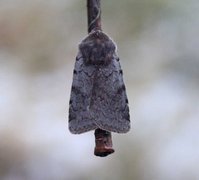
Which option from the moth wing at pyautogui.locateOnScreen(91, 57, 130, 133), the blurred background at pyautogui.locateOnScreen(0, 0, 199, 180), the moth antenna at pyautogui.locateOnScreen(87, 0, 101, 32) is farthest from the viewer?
the blurred background at pyautogui.locateOnScreen(0, 0, 199, 180)

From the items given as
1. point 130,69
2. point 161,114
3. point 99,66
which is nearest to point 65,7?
point 130,69

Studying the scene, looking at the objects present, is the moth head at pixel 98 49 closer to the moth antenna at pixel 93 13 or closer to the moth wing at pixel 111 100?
the moth wing at pixel 111 100

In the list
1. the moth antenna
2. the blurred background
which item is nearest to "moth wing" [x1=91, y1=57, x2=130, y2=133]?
the moth antenna

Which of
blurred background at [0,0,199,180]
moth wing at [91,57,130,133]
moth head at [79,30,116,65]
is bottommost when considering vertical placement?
moth wing at [91,57,130,133]

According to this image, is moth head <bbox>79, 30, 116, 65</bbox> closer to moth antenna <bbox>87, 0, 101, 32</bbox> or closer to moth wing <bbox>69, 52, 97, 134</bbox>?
moth wing <bbox>69, 52, 97, 134</bbox>

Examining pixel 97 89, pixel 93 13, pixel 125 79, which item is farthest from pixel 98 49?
pixel 125 79

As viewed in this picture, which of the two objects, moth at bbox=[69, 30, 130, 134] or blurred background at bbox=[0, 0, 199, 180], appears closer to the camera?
moth at bbox=[69, 30, 130, 134]

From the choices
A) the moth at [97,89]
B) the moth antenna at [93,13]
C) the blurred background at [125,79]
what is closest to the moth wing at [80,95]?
the moth at [97,89]
